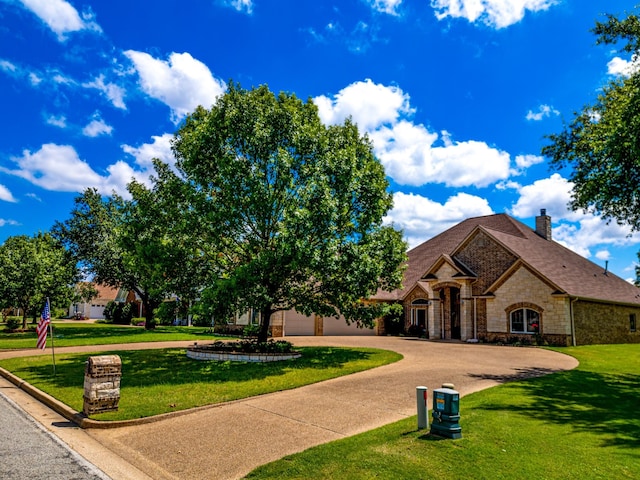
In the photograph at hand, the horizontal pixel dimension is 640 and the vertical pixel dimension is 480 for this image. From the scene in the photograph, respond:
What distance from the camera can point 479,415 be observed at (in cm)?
873

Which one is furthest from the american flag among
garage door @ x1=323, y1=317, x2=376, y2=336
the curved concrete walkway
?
garage door @ x1=323, y1=317, x2=376, y2=336

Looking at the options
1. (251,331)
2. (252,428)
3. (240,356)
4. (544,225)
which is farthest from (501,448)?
(544,225)

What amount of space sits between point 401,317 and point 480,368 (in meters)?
18.6

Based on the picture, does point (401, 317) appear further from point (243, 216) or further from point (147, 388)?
point (147, 388)

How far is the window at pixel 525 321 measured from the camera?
26.0 meters

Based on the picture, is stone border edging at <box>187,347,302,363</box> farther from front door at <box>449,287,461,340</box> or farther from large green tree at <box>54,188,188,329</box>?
front door at <box>449,287,461,340</box>

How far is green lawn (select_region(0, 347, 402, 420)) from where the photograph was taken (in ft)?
35.3

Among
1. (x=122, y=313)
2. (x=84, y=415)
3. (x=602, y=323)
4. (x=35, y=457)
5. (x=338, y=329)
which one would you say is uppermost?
(x=602, y=323)

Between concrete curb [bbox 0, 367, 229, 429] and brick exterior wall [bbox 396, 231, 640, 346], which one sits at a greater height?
brick exterior wall [bbox 396, 231, 640, 346]

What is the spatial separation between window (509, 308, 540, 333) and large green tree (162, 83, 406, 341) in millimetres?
11837

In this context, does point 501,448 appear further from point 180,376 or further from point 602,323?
point 602,323

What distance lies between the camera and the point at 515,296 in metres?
26.9

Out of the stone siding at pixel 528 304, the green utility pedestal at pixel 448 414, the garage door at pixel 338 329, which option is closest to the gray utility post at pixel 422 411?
the green utility pedestal at pixel 448 414

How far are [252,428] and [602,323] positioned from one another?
90.1 feet
